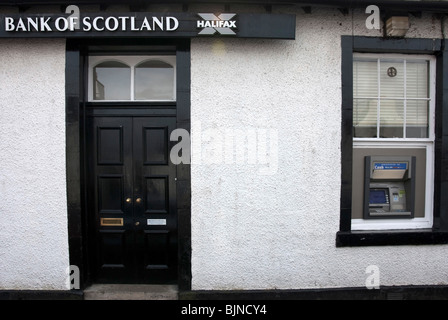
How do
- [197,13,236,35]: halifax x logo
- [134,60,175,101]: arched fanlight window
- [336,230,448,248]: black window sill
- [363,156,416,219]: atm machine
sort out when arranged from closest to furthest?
1. [197,13,236,35]: halifax x logo
2. [336,230,448,248]: black window sill
3. [363,156,416,219]: atm machine
4. [134,60,175,101]: arched fanlight window

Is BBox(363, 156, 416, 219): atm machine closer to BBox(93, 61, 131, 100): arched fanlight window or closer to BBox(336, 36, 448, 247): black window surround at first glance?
BBox(336, 36, 448, 247): black window surround

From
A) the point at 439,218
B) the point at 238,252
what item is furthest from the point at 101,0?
the point at 439,218

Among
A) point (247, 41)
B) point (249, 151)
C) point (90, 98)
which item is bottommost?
point (249, 151)

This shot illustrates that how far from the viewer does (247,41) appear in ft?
11.7

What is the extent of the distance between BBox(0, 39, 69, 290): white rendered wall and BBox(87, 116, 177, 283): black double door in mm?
410

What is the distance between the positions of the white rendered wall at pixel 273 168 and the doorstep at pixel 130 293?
381mm

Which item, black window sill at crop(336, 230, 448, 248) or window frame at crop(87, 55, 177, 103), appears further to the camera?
window frame at crop(87, 55, 177, 103)

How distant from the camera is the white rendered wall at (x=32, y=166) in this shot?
355cm

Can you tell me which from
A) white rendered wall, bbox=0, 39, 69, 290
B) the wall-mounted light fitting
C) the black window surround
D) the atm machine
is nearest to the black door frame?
white rendered wall, bbox=0, 39, 69, 290

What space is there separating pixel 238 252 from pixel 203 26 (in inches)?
118

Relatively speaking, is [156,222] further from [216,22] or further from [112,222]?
[216,22]

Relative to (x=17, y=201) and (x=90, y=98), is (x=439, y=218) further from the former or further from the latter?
(x=17, y=201)

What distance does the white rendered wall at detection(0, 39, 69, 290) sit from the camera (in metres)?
3.55
